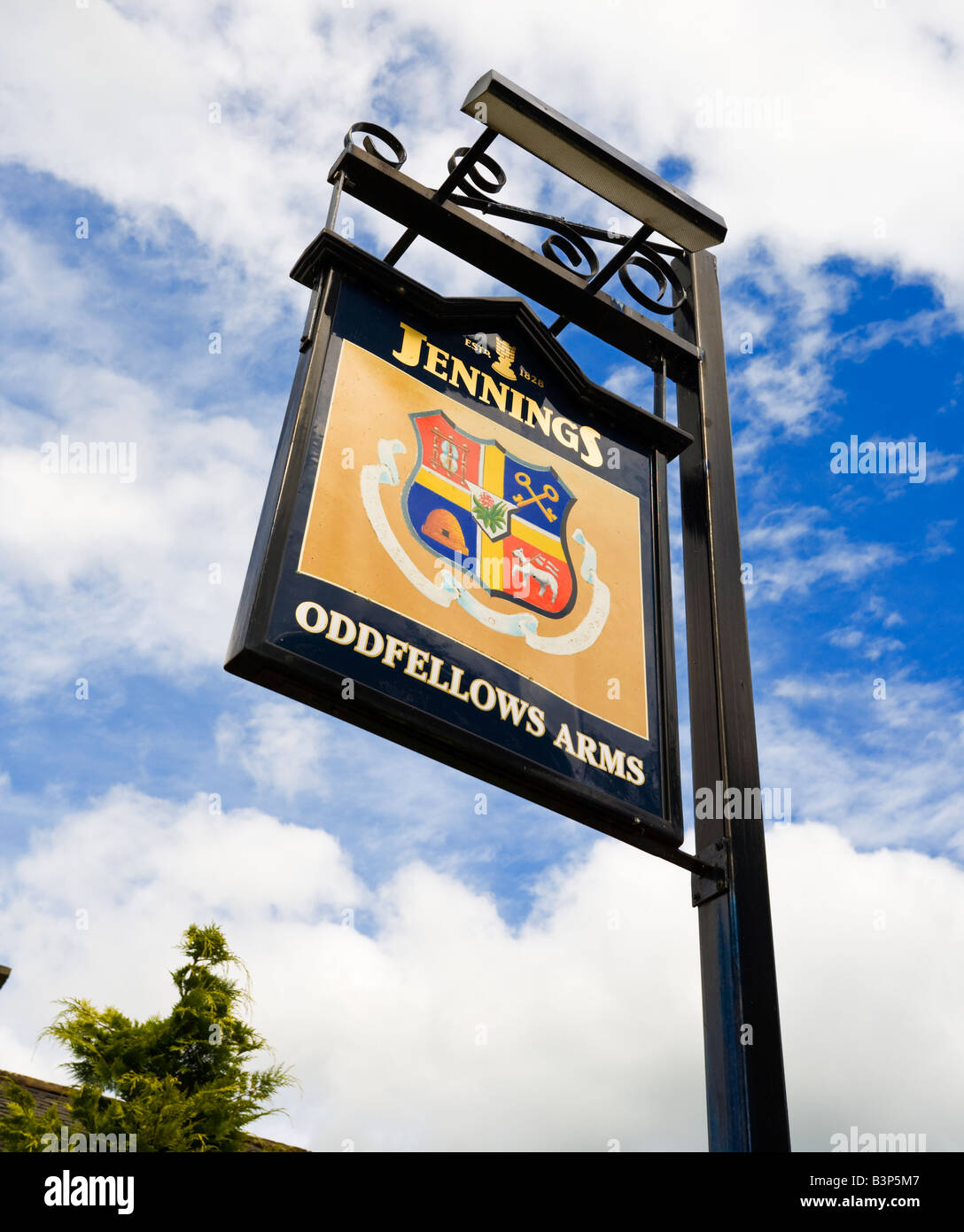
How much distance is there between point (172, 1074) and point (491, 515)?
6.65 m

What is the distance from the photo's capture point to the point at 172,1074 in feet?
27.8

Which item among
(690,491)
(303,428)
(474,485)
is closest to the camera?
(303,428)

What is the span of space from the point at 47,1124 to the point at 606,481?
6.22 meters

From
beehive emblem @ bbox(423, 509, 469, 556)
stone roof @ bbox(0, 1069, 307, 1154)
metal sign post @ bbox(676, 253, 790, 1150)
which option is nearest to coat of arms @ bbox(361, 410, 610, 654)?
beehive emblem @ bbox(423, 509, 469, 556)

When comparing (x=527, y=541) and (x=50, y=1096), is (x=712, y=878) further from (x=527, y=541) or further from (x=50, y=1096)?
(x=50, y=1096)

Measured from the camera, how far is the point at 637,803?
3.17m

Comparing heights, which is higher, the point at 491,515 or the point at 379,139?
the point at 379,139

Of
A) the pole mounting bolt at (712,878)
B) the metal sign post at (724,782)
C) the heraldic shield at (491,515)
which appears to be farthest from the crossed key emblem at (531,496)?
the pole mounting bolt at (712,878)

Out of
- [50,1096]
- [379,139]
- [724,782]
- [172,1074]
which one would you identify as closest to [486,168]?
[379,139]

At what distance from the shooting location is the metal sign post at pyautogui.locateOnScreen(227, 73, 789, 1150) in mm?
2883

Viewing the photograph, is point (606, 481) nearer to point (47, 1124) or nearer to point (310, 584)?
point (310, 584)

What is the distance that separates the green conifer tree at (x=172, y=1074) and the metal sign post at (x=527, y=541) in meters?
6.02

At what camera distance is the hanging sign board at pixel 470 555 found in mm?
2855
